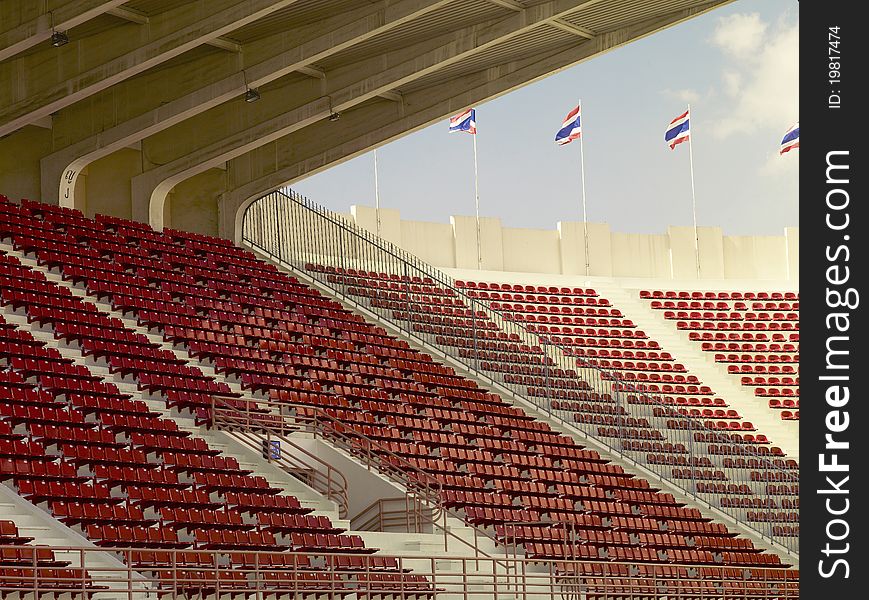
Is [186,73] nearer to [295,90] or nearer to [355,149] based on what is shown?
[295,90]

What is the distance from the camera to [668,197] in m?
51.6

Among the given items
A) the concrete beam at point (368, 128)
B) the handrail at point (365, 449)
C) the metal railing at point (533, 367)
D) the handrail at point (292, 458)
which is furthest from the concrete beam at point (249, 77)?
the handrail at point (292, 458)

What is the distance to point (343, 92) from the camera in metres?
29.7

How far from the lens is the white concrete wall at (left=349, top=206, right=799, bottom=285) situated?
38.8 metres

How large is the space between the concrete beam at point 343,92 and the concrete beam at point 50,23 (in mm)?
6504

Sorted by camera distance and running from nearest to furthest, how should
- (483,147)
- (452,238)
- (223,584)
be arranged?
1. (223,584)
2. (452,238)
3. (483,147)

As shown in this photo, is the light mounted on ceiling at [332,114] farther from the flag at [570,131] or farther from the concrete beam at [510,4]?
the flag at [570,131]

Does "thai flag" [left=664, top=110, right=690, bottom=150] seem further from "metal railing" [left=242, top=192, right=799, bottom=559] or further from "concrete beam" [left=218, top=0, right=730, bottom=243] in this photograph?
"concrete beam" [left=218, top=0, right=730, bottom=243]

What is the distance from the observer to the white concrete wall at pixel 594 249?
127 feet

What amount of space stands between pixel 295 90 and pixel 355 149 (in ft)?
7.32
